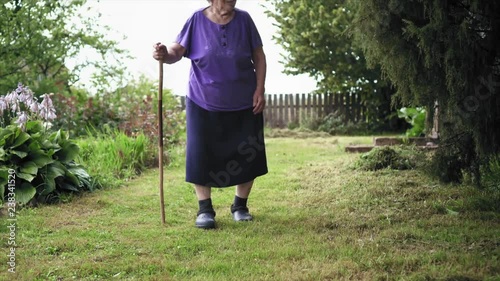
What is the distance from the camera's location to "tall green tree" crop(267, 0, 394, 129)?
47.6ft

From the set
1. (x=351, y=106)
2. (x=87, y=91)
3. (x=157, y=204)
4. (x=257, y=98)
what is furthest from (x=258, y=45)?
(x=351, y=106)

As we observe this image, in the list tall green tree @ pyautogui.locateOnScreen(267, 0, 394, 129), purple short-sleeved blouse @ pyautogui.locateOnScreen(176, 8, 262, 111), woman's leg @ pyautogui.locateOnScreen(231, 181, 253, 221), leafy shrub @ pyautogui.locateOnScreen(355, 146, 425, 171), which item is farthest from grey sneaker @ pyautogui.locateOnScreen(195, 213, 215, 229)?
tall green tree @ pyautogui.locateOnScreen(267, 0, 394, 129)

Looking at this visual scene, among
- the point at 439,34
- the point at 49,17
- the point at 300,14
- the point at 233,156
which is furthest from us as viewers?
the point at 300,14

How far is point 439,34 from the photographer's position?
156 inches

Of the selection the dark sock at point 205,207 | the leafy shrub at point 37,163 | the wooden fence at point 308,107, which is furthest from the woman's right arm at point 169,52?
the wooden fence at point 308,107

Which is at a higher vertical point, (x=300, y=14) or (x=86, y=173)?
(x=300, y=14)

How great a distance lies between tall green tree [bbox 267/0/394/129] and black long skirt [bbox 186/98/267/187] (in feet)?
33.3

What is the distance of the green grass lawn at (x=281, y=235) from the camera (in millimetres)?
3209

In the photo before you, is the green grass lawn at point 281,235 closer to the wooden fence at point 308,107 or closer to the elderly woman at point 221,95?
the elderly woman at point 221,95

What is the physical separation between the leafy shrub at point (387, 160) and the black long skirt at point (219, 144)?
8.08ft

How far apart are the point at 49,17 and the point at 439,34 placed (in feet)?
28.0

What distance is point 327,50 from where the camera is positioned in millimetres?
15055

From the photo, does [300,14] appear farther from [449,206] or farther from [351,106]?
[449,206]

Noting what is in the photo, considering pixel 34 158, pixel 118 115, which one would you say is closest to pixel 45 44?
pixel 118 115
